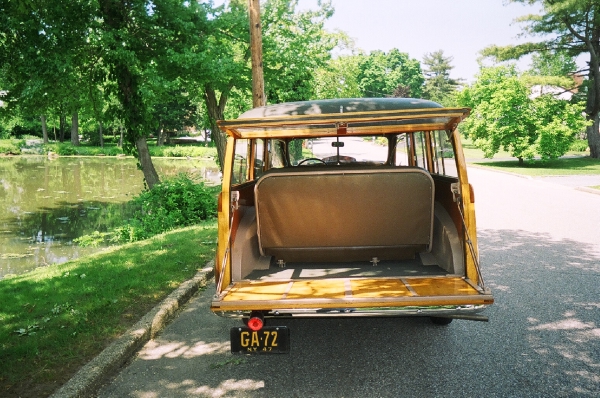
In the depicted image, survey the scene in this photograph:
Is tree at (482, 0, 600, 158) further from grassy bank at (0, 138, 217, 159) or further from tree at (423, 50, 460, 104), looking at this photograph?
tree at (423, 50, 460, 104)

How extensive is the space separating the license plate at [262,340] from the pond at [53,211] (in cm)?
827

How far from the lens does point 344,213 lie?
14.4 feet

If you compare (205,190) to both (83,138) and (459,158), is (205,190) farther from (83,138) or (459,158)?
(83,138)

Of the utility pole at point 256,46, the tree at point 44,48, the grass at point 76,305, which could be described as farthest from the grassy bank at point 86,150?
→ the grass at point 76,305

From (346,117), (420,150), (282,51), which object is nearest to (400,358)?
(346,117)

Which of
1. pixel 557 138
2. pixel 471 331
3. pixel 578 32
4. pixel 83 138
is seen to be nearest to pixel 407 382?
pixel 471 331

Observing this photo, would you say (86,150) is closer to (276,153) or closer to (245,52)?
(245,52)

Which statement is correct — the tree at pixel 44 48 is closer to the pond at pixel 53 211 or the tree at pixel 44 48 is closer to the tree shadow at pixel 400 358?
the pond at pixel 53 211

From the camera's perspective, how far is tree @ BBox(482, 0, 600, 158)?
27203mm

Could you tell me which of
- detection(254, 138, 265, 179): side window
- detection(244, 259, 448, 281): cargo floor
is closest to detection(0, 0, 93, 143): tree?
detection(254, 138, 265, 179): side window

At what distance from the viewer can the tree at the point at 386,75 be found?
105 metres

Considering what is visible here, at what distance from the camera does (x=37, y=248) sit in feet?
39.1

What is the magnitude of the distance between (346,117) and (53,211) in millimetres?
16775

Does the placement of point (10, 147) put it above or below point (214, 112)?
below
